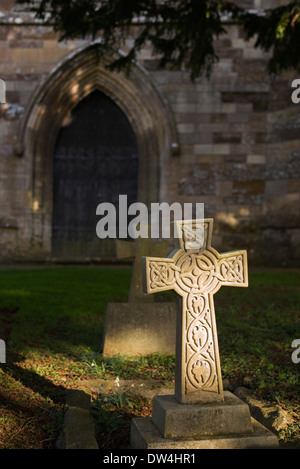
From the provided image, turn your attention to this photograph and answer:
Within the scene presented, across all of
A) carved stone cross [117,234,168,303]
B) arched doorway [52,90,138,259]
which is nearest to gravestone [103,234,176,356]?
carved stone cross [117,234,168,303]

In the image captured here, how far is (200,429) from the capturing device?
262cm

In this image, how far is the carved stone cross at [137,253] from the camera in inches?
191

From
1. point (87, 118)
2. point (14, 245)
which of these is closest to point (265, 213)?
point (87, 118)

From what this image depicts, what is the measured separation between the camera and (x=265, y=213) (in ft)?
35.5

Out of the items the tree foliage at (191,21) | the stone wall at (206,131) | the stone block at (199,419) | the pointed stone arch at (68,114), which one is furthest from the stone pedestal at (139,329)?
the pointed stone arch at (68,114)

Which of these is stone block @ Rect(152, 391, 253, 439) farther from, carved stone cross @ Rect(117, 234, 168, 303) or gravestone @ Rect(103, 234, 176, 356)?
carved stone cross @ Rect(117, 234, 168, 303)

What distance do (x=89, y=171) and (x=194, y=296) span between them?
9311 millimetres

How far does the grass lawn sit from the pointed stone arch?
3400 millimetres

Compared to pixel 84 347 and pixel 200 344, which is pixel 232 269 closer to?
pixel 200 344

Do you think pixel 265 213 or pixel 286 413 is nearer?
pixel 286 413

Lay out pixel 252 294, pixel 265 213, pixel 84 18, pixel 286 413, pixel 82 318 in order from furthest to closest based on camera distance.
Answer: pixel 265 213, pixel 252 294, pixel 84 18, pixel 82 318, pixel 286 413

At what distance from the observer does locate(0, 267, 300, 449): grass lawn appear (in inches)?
126
